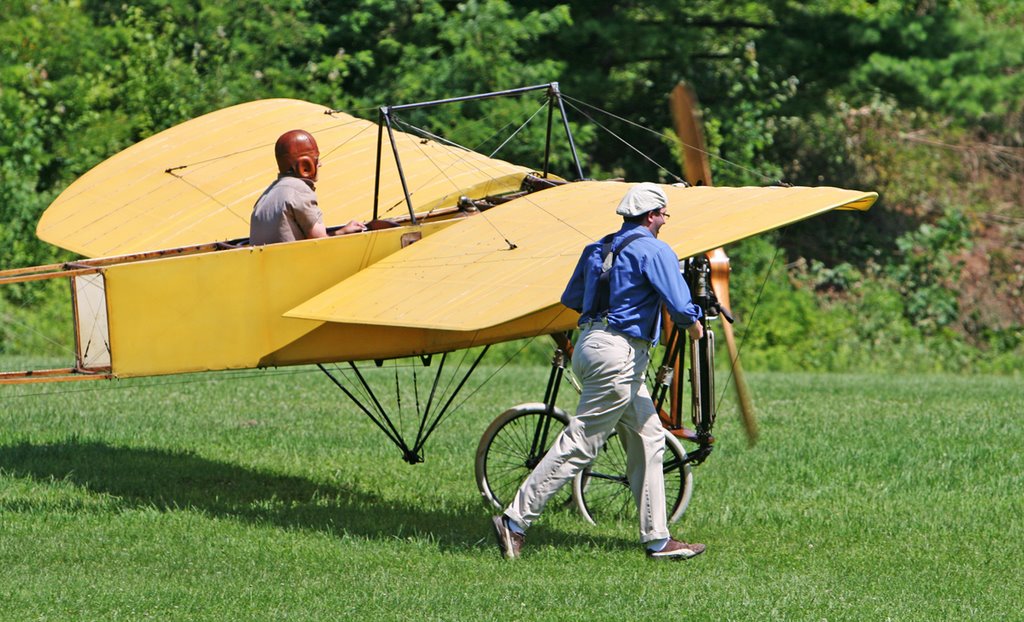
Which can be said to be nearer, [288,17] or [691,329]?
[691,329]

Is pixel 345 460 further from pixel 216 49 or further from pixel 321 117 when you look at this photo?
pixel 216 49

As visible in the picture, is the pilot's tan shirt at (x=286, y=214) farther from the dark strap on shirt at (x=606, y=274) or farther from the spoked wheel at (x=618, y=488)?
the spoked wheel at (x=618, y=488)

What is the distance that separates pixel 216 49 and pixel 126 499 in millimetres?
16444

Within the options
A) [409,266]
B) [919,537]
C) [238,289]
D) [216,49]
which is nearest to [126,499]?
[238,289]

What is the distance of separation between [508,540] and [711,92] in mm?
19237

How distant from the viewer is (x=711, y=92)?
25.5 metres

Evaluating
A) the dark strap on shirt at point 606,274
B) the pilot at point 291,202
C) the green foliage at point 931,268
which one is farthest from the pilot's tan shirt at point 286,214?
the green foliage at point 931,268

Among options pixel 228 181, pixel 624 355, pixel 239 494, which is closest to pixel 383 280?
pixel 624 355

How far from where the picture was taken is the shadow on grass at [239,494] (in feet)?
26.8

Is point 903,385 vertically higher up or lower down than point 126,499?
lower down

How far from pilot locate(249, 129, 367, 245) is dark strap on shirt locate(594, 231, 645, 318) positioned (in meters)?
1.98

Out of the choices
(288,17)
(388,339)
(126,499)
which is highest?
(288,17)

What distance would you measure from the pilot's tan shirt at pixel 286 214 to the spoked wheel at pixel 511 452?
171cm

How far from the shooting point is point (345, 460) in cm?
1053
